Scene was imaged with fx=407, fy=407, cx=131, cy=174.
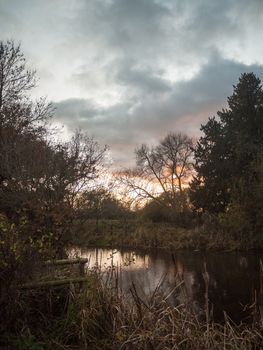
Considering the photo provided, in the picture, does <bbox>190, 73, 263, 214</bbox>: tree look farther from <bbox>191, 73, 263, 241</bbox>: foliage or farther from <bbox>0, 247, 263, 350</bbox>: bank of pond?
<bbox>0, 247, 263, 350</bbox>: bank of pond

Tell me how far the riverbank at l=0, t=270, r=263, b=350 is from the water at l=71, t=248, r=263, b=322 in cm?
95

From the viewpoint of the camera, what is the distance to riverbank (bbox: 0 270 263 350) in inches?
213

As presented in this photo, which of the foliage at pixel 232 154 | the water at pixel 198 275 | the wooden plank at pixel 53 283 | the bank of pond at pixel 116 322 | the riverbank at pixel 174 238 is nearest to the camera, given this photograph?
the bank of pond at pixel 116 322

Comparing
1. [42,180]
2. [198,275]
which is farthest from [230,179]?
[42,180]

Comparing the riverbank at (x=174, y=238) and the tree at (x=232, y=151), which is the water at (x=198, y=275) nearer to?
the riverbank at (x=174, y=238)

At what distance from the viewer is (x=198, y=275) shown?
18.4 meters

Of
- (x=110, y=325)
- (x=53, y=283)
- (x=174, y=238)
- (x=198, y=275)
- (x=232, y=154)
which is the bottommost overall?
(x=198, y=275)

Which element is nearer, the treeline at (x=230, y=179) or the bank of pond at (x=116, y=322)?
the bank of pond at (x=116, y=322)

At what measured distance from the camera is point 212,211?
109 feet

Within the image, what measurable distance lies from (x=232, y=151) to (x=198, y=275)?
58.4 feet

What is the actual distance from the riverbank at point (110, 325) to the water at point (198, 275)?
951 mm

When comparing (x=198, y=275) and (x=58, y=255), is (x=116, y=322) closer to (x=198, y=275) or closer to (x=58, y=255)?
(x=58, y=255)

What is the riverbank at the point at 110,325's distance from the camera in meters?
5.40

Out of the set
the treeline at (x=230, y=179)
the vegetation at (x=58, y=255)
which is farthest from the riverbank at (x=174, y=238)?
the vegetation at (x=58, y=255)
